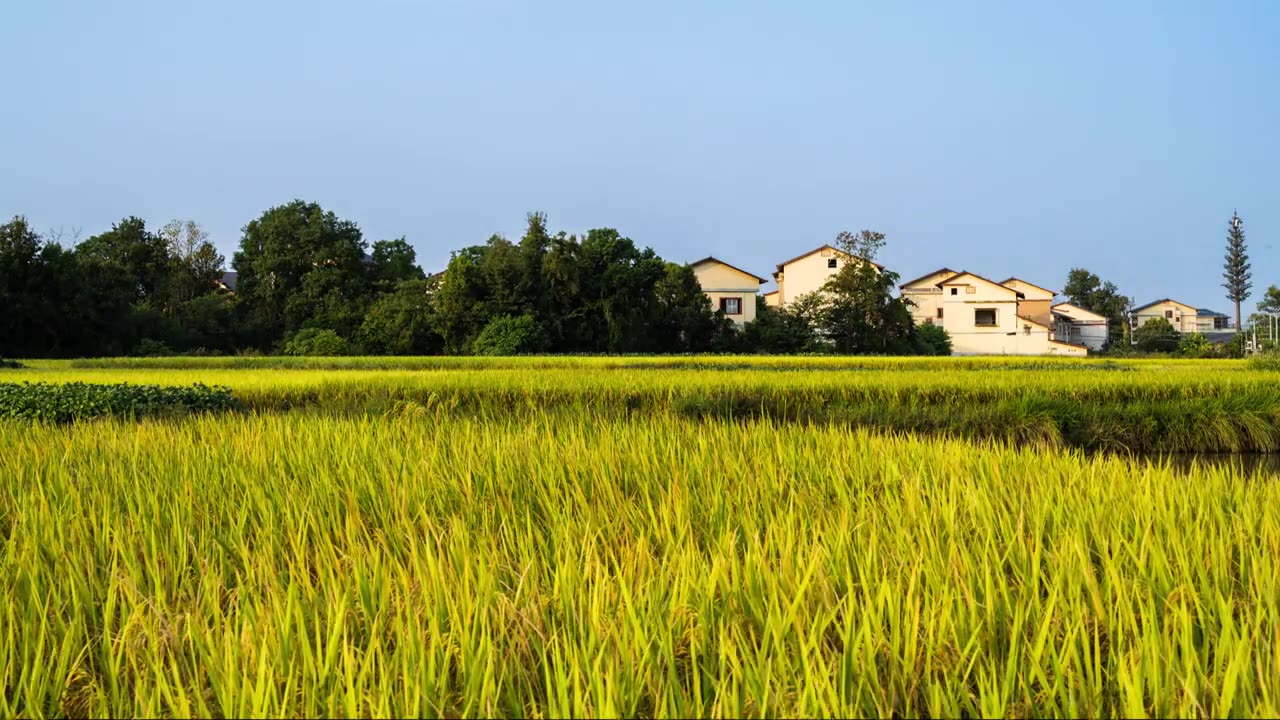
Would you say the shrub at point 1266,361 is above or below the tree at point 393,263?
below

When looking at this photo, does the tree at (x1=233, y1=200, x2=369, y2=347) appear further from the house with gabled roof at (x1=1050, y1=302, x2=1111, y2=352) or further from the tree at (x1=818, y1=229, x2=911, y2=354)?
the house with gabled roof at (x1=1050, y1=302, x2=1111, y2=352)

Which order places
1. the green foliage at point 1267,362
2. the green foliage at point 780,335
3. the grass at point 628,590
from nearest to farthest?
the grass at point 628,590, the green foliage at point 1267,362, the green foliage at point 780,335

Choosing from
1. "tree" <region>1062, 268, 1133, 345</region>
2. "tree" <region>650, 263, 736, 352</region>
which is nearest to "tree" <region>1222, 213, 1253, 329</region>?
"tree" <region>1062, 268, 1133, 345</region>

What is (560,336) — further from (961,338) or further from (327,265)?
(961,338)

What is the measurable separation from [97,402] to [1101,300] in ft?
224

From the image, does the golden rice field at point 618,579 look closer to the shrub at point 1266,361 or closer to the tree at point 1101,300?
the shrub at point 1266,361

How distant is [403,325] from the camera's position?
30984mm

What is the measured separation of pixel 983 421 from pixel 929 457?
5.16 m

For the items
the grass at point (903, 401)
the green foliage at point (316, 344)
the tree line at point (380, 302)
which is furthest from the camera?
the green foliage at point (316, 344)

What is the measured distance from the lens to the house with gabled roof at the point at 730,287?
131 ft

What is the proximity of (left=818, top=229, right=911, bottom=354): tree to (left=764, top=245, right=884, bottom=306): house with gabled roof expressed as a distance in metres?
4.13

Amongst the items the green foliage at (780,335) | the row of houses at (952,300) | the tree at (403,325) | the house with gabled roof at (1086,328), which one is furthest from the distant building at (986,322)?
the tree at (403,325)

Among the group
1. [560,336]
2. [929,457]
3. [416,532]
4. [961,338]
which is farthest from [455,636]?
[961,338]

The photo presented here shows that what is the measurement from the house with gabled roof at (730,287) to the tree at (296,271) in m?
15.3
